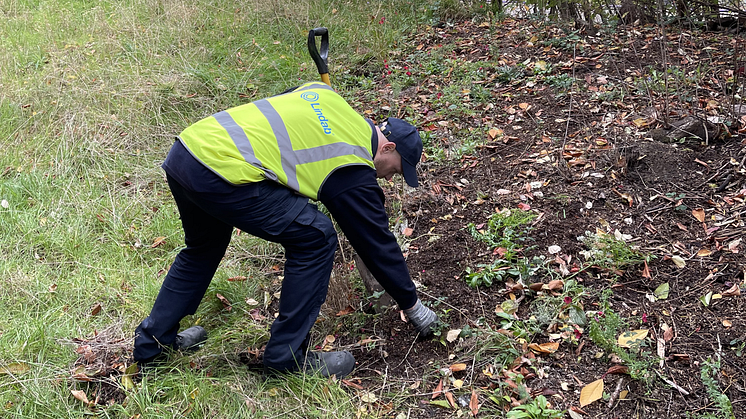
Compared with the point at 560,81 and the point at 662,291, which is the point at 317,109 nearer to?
the point at 662,291

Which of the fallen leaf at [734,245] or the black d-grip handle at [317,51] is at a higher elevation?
the black d-grip handle at [317,51]

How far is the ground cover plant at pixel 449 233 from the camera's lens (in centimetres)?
257

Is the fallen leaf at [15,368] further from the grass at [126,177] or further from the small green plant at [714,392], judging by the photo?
the small green plant at [714,392]

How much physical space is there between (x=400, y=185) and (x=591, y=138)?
1.44m

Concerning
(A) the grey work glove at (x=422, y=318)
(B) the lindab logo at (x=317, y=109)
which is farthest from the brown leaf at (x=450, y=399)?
(B) the lindab logo at (x=317, y=109)

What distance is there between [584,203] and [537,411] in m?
1.61

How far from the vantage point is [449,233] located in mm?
3561

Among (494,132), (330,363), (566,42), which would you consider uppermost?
(566,42)

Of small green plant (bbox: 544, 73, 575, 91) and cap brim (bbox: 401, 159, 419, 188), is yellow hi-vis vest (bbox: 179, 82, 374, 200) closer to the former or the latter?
cap brim (bbox: 401, 159, 419, 188)

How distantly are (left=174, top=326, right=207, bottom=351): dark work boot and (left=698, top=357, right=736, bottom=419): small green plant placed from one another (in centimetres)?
240

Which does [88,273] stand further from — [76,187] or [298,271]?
[298,271]

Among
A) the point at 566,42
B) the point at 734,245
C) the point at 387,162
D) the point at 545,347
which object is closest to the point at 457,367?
the point at 545,347

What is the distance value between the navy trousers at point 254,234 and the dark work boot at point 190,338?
4.7 inches

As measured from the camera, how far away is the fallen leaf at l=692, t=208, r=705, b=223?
319cm
